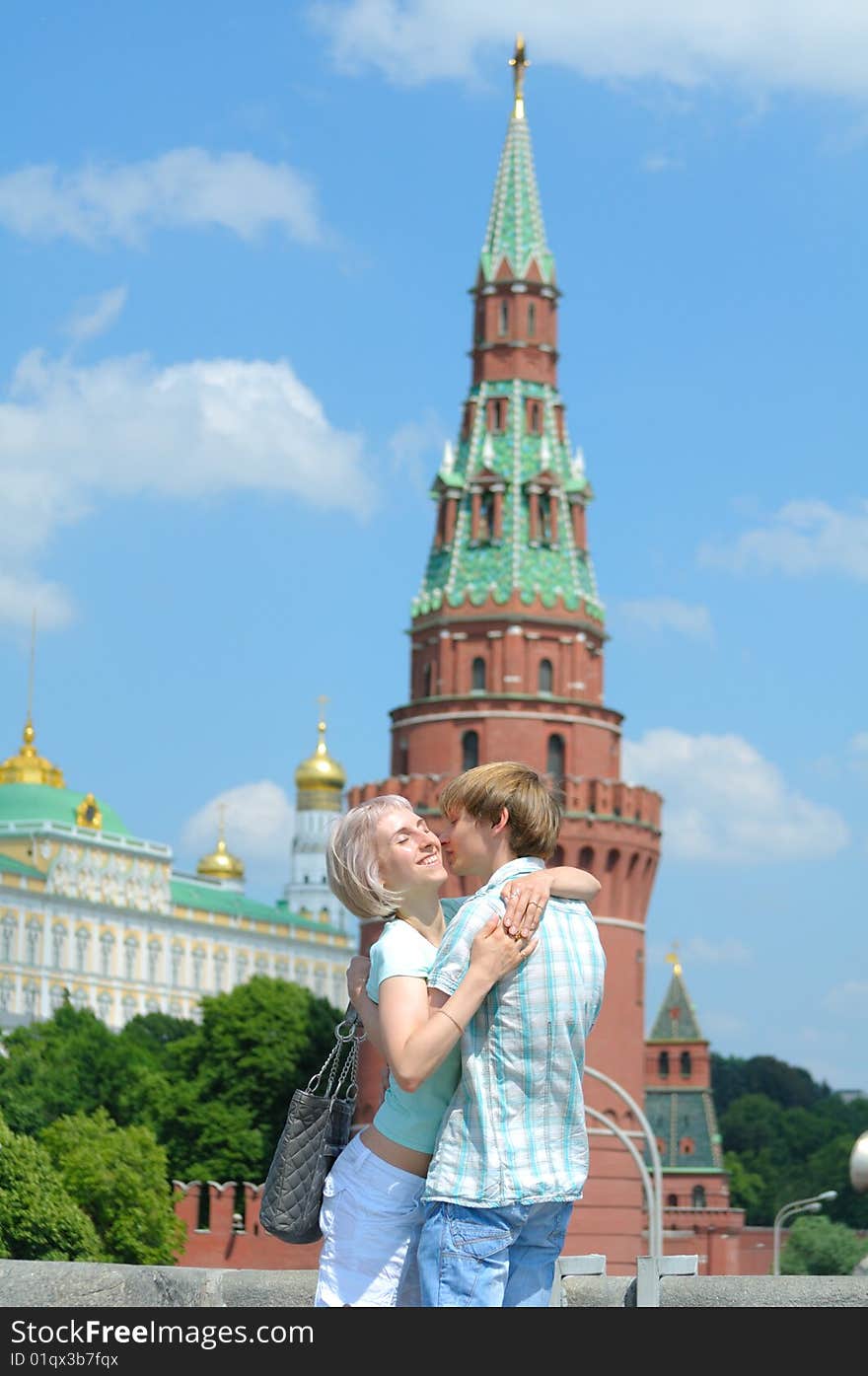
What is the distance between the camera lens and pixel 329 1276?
6.52m

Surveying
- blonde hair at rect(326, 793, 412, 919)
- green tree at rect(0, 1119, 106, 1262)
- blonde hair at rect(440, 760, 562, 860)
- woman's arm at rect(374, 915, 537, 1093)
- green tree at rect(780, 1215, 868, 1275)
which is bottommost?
woman's arm at rect(374, 915, 537, 1093)

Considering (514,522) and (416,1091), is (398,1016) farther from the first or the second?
(514,522)

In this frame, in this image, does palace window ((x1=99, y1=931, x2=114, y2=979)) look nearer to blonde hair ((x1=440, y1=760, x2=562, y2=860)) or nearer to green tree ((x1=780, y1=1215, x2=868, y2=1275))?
green tree ((x1=780, y1=1215, x2=868, y2=1275))

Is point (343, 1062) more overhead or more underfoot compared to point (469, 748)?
more underfoot

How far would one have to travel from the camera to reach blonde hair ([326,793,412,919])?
263 inches

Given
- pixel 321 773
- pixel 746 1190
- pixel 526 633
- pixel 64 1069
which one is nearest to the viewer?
pixel 526 633

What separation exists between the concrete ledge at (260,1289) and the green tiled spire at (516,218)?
5641 centimetres

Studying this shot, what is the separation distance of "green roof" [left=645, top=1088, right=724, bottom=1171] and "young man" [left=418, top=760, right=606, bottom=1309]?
73688 mm

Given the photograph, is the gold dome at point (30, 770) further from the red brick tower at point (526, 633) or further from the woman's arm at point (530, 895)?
the woman's arm at point (530, 895)

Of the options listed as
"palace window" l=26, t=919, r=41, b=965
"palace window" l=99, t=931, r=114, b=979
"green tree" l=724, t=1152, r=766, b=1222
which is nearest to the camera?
"green tree" l=724, t=1152, r=766, b=1222

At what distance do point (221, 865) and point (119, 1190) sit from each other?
333ft

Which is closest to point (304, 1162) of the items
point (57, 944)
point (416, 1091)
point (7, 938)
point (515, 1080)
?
point (416, 1091)

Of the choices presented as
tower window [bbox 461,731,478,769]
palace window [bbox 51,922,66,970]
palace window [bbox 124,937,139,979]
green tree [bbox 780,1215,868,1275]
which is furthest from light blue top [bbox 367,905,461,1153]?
palace window [bbox 124,937,139,979]

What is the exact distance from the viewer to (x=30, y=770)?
12219cm
